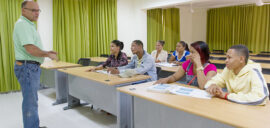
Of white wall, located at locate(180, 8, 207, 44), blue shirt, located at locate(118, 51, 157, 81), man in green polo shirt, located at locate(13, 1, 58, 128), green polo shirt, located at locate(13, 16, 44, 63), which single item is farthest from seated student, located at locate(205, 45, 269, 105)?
white wall, located at locate(180, 8, 207, 44)

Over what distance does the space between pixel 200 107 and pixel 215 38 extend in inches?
308

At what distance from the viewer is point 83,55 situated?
570cm

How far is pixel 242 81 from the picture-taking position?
5.32 feet

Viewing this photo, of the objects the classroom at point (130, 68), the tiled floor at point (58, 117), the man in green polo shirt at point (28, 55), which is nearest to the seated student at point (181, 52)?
the classroom at point (130, 68)

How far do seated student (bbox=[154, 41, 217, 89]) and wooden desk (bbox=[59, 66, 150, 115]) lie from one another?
1.66 feet

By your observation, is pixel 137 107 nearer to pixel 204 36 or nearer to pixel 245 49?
pixel 245 49

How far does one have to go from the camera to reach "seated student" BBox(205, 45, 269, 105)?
1.48 metres

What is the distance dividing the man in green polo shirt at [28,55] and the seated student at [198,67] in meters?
1.32

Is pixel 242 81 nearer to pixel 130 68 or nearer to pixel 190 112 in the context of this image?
pixel 190 112

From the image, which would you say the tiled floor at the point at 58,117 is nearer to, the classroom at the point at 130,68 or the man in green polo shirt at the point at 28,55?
the classroom at the point at 130,68

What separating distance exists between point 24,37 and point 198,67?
176 cm

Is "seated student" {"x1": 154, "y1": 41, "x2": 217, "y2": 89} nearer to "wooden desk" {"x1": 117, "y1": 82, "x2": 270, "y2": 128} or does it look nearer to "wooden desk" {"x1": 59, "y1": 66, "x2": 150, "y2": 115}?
"wooden desk" {"x1": 117, "y1": 82, "x2": 270, "y2": 128}

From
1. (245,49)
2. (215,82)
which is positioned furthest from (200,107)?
(245,49)

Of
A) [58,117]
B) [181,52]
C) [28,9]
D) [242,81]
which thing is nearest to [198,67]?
[242,81]
